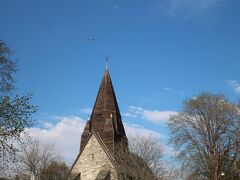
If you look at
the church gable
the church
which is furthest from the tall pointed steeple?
the church gable

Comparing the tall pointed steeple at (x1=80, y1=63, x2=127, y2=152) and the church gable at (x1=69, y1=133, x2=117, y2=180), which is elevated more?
the tall pointed steeple at (x1=80, y1=63, x2=127, y2=152)

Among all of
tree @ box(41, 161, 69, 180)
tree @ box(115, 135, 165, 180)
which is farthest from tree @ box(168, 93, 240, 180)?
tree @ box(41, 161, 69, 180)

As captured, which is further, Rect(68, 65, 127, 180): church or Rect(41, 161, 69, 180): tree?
Rect(41, 161, 69, 180): tree

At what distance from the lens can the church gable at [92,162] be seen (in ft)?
100

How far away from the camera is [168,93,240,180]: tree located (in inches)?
1046

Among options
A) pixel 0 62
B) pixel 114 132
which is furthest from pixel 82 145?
pixel 0 62

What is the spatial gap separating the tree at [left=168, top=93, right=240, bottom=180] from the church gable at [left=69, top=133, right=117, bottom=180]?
631 cm

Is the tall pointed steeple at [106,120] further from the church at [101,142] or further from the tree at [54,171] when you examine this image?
the tree at [54,171]

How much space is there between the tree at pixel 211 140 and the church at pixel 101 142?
5.96m

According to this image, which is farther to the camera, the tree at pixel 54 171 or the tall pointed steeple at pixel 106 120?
the tree at pixel 54 171

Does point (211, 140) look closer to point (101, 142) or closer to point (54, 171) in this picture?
point (101, 142)

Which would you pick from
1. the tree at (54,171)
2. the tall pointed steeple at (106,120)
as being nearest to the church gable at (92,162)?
the tall pointed steeple at (106,120)

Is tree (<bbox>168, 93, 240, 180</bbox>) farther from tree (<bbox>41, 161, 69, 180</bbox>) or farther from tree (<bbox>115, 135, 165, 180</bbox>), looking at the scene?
tree (<bbox>41, 161, 69, 180</bbox>)

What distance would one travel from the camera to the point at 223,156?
26.8 m
